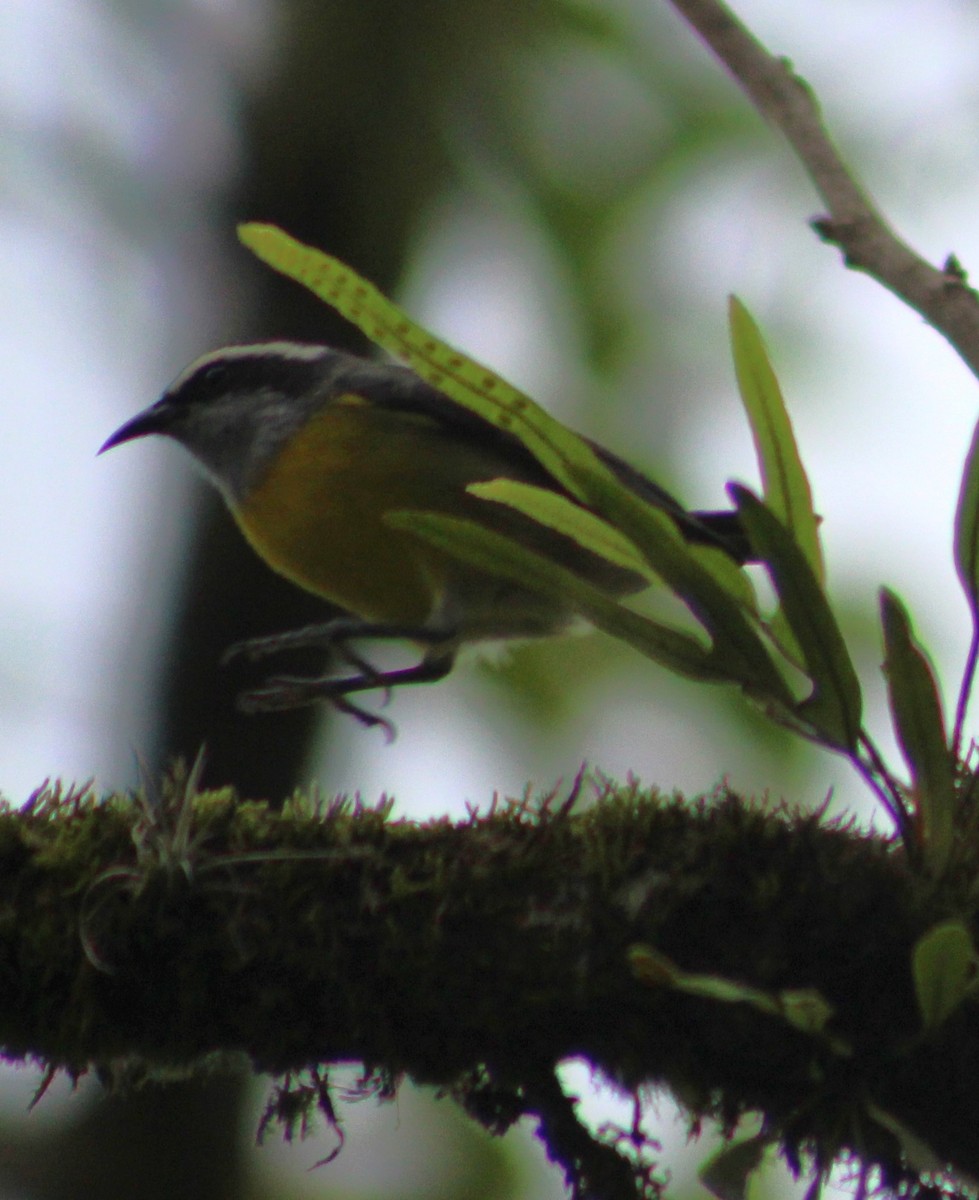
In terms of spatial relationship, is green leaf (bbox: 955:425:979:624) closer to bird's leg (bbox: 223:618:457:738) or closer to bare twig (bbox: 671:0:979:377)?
bare twig (bbox: 671:0:979:377)

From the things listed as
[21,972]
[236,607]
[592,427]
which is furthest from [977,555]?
[592,427]

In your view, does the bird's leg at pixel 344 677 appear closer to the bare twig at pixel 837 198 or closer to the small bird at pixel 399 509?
the small bird at pixel 399 509

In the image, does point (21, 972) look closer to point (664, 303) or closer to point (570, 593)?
point (570, 593)

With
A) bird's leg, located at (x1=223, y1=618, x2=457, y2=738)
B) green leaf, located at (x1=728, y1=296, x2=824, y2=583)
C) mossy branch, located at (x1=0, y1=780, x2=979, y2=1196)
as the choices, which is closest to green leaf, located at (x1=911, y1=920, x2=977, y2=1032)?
mossy branch, located at (x1=0, y1=780, x2=979, y2=1196)

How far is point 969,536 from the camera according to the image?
5.99 ft

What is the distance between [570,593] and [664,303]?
382cm

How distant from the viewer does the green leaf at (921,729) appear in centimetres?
160

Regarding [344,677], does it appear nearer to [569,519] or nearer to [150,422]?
[569,519]

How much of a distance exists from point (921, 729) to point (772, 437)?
0.58 meters

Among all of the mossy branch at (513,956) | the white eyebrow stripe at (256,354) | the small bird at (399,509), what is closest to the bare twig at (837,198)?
the mossy branch at (513,956)

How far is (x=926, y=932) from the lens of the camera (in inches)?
61.0

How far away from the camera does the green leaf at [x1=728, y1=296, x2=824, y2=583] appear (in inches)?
81.0

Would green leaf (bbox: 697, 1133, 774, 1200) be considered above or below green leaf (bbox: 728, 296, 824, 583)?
below

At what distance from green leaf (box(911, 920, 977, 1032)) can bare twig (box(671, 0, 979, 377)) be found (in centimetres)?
63
